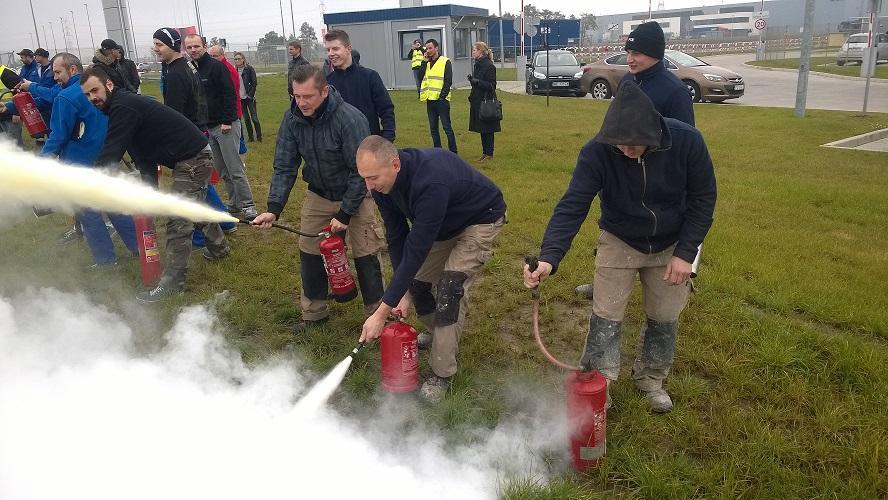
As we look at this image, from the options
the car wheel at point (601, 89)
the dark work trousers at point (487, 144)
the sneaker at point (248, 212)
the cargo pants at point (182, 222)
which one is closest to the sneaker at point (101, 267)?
the cargo pants at point (182, 222)

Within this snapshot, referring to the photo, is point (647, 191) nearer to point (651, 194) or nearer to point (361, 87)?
point (651, 194)

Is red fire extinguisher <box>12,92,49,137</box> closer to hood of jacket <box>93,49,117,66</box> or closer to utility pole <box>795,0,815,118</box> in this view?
hood of jacket <box>93,49,117,66</box>

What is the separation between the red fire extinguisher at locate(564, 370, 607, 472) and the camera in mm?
3000

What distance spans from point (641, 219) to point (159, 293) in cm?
413

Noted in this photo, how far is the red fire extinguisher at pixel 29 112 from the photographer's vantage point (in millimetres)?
7750

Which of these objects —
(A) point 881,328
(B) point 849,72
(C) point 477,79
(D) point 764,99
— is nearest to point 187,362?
(A) point 881,328

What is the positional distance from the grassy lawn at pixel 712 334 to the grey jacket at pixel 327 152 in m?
1.04

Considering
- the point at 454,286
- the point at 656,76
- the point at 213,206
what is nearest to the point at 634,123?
the point at 454,286

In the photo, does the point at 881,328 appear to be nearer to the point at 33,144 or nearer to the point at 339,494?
the point at 339,494

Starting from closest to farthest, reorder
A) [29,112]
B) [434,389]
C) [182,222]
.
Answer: [434,389]
[182,222]
[29,112]

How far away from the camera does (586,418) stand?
3.01 metres

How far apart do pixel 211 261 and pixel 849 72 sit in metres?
29.5

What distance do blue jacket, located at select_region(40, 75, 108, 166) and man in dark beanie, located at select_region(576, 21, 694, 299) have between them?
15.2 feet

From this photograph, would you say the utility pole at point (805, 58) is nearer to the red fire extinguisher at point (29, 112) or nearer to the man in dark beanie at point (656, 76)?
the man in dark beanie at point (656, 76)
